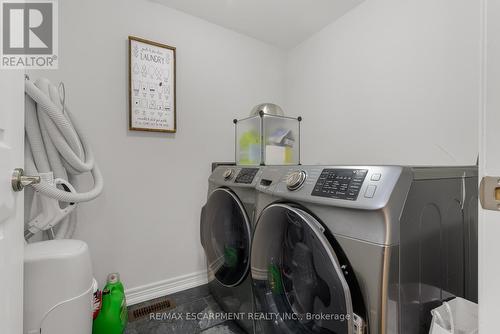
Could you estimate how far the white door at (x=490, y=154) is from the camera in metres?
0.44

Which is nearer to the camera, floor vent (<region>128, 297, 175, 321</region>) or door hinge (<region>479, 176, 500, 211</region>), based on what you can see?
door hinge (<region>479, 176, 500, 211</region>)

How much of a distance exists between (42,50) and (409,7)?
211 centimetres

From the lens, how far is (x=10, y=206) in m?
0.69

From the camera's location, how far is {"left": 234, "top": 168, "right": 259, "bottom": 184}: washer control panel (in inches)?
49.8

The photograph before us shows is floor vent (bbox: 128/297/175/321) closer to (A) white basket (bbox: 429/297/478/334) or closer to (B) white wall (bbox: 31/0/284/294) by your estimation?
(B) white wall (bbox: 31/0/284/294)

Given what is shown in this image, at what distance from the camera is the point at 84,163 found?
4.19 ft

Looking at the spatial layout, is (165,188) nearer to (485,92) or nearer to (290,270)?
(290,270)

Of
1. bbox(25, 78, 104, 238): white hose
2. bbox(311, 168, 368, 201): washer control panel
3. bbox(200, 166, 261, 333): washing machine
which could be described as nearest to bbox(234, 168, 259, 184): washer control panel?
bbox(200, 166, 261, 333): washing machine

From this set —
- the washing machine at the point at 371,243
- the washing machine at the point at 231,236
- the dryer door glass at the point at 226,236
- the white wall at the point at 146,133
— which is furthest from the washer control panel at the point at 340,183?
the white wall at the point at 146,133

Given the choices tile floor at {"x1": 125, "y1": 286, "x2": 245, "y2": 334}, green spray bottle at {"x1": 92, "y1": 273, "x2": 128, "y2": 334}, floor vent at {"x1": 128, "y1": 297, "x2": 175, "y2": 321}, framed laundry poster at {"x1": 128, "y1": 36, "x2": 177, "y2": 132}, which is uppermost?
framed laundry poster at {"x1": 128, "y1": 36, "x2": 177, "y2": 132}

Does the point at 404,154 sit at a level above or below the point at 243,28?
below

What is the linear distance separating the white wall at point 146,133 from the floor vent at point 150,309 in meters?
0.15

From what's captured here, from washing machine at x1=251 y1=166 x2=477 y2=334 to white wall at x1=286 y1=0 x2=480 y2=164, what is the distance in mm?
486

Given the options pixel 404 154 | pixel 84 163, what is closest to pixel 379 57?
pixel 404 154
